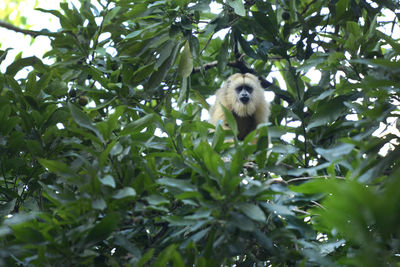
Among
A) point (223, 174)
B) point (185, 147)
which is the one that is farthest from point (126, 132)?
point (223, 174)

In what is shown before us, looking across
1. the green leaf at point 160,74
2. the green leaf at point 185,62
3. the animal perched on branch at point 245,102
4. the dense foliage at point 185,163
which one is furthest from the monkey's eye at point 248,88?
the green leaf at point 160,74

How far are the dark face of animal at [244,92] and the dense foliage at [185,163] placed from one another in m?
1.51

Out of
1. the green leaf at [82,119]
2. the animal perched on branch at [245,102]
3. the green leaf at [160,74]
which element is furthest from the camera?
the animal perched on branch at [245,102]

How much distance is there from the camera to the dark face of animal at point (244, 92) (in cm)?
641

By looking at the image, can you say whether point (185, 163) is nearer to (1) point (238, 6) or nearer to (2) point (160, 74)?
(2) point (160, 74)

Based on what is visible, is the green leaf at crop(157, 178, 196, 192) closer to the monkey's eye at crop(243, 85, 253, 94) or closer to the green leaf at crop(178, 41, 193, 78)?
the green leaf at crop(178, 41, 193, 78)

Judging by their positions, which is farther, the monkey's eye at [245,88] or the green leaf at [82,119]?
the monkey's eye at [245,88]

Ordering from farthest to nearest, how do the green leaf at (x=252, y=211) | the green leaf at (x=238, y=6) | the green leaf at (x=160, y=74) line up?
the green leaf at (x=160, y=74) → the green leaf at (x=238, y=6) → the green leaf at (x=252, y=211)

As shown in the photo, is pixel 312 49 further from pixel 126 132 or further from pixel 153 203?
pixel 153 203

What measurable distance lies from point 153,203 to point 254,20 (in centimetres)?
247

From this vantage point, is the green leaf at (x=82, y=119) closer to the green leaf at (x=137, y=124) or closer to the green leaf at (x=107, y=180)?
the green leaf at (x=137, y=124)

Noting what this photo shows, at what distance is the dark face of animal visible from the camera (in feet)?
21.0

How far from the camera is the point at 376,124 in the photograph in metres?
3.13

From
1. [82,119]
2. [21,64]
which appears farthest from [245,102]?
[82,119]
